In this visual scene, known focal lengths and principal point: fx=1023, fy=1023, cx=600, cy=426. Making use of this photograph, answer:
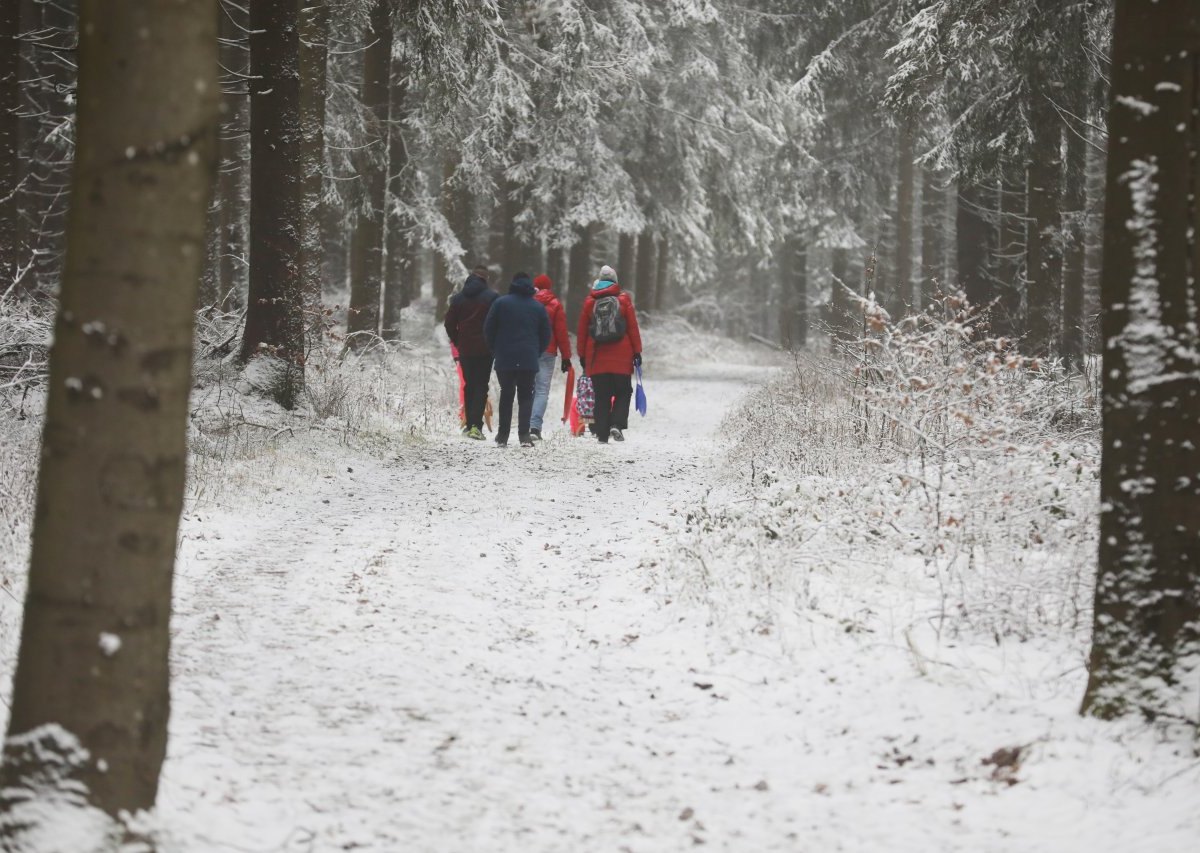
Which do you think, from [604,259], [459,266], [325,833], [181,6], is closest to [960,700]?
[325,833]

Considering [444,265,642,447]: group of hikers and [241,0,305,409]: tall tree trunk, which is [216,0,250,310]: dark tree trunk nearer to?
[241,0,305,409]: tall tree trunk

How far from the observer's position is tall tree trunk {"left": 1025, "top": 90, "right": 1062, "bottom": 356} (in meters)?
12.6

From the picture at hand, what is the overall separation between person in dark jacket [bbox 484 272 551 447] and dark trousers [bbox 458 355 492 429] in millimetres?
421

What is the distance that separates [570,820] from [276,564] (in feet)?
11.2

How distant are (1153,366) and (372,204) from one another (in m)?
14.1

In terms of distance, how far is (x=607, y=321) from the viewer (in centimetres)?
1239

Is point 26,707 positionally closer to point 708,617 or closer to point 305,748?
point 305,748

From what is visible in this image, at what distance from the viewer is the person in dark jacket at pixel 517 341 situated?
11.8m

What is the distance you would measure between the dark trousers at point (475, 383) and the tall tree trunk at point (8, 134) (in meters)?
4.89

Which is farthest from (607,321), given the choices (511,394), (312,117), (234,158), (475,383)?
(234,158)

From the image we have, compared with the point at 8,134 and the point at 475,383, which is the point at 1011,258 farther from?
the point at 8,134

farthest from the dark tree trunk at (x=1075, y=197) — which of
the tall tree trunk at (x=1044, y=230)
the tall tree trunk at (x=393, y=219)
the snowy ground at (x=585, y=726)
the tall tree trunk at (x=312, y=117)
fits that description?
the tall tree trunk at (x=393, y=219)

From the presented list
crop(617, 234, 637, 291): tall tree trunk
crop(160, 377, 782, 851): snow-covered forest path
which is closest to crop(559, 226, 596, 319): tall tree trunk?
crop(617, 234, 637, 291): tall tree trunk

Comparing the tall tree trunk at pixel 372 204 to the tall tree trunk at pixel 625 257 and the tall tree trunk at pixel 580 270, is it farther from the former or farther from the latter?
the tall tree trunk at pixel 625 257
